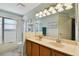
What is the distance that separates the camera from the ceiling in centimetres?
220

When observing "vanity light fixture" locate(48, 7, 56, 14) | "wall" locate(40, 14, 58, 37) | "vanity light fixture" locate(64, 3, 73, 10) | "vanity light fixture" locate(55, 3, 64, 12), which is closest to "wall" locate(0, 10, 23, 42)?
"wall" locate(40, 14, 58, 37)

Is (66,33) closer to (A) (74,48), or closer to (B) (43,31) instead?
(A) (74,48)

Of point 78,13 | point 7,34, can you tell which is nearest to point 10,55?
point 7,34

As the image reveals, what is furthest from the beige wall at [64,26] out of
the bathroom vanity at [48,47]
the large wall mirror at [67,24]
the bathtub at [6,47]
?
the bathtub at [6,47]

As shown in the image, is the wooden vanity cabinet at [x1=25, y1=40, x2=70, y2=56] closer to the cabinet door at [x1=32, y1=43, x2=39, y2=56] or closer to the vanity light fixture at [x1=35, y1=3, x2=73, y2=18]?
the cabinet door at [x1=32, y1=43, x2=39, y2=56]

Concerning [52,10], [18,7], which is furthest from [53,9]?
[18,7]

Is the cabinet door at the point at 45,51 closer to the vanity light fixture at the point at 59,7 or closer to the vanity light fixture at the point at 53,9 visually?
the vanity light fixture at the point at 53,9

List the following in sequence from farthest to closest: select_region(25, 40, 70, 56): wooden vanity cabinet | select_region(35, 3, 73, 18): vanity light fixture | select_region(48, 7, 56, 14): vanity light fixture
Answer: select_region(48, 7, 56, 14): vanity light fixture
select_region(35, 3, 73, 18): vanity light fixture
select_region(25, 40, 70, 56): wooden vanity cabinet

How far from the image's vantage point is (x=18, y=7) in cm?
224

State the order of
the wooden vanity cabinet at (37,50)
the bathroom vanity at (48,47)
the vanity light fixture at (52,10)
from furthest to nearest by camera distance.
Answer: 1. the vanity light fixture at (52,10)
2. the wooden vanity cabinet at (37,50)
3. the bathroom vanity at (48,47)

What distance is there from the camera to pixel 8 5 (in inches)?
86.8

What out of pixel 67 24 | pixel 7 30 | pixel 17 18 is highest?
pixel 17 18

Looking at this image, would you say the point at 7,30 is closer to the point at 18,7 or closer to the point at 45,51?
the point at 18,7

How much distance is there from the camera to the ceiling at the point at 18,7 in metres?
2.20
